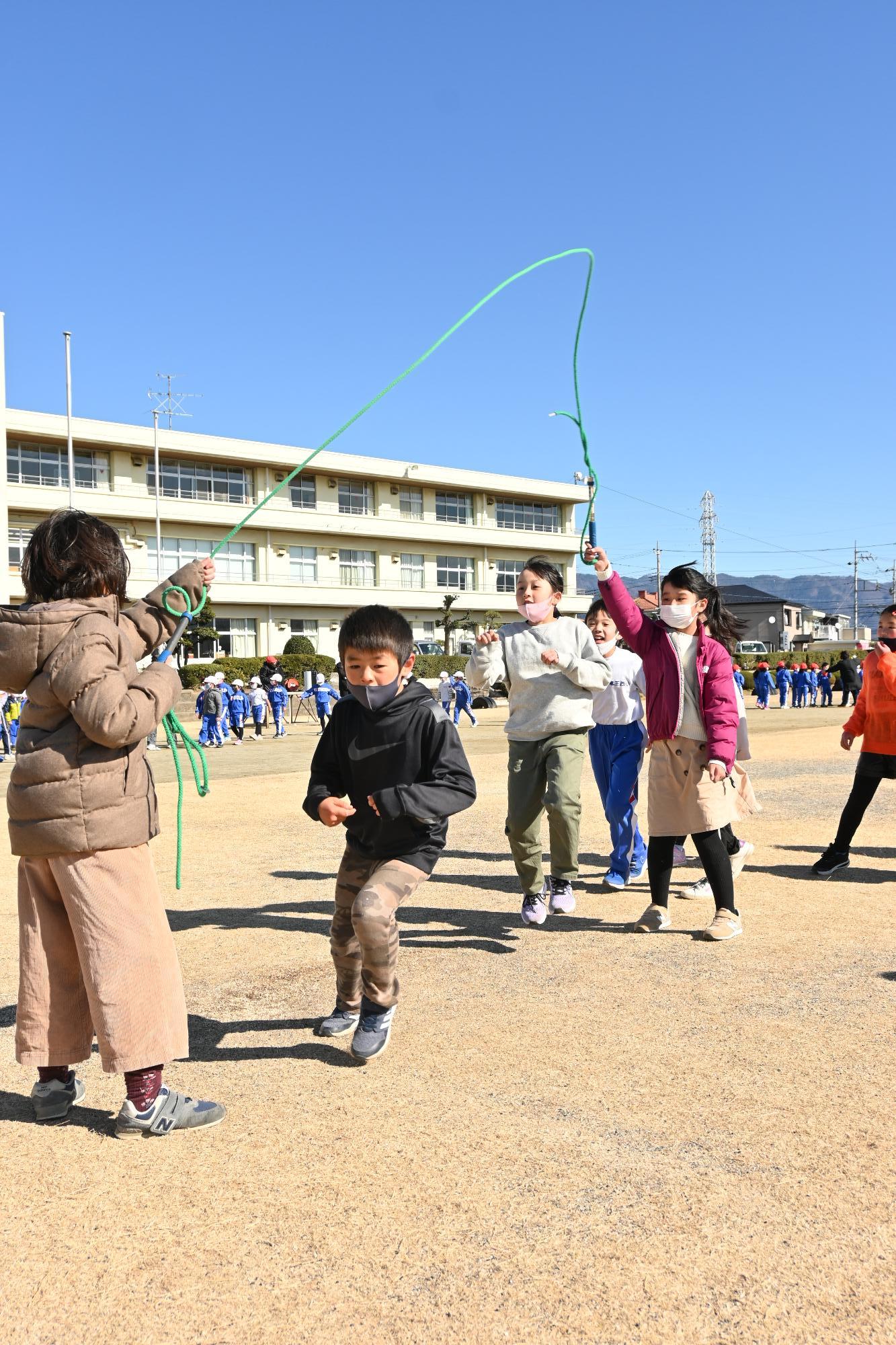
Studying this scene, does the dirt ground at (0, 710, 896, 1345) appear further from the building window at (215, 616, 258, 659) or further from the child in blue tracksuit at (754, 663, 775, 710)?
the building window at (215, 616, 258, 659)

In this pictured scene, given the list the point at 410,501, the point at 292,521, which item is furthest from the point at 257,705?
the point at 410,501

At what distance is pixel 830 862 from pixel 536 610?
283 cm

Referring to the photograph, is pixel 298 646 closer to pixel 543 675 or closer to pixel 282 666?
pixel 282 666

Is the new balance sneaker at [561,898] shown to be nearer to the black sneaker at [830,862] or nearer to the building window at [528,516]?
the black sneaker at [830,862]

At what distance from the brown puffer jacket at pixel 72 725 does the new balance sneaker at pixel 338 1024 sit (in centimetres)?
130

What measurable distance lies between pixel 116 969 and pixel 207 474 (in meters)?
50.9

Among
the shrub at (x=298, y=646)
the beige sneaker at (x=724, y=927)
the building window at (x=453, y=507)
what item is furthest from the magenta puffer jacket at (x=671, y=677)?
the building window at (x=453, y=507)

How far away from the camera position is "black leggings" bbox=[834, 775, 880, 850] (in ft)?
22.9

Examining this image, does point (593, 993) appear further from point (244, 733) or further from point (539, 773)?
point (244, 733)

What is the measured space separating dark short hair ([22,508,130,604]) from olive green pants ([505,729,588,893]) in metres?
2.99

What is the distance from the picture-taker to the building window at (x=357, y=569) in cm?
5697

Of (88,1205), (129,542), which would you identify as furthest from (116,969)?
(129,542)

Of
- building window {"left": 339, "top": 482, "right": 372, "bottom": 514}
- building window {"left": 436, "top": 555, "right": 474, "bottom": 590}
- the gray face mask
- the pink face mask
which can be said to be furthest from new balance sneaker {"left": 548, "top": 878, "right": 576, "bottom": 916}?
building window {"left": 436, "top": 555, "right": 474, "bottom": 590}

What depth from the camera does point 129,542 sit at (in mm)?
43594
